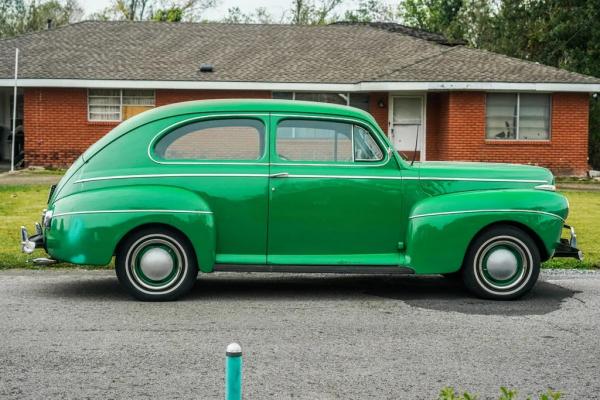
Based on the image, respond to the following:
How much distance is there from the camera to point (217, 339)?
264 inches

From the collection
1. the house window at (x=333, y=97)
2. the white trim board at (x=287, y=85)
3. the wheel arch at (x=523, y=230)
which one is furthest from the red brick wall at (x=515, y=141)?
the wheel arch at (x=523, y=230)

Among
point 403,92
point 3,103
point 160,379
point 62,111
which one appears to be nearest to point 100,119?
point 62,111

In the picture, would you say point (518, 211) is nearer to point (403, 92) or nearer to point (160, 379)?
point (160, 379)

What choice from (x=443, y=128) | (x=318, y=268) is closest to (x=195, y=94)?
(x=443, y=128)

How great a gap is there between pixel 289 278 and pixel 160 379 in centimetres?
430

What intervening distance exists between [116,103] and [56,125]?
1.84m

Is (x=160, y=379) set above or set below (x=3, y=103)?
below

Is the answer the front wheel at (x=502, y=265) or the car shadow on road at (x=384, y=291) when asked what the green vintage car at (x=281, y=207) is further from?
the car shadow on road at (x=384, y=291)

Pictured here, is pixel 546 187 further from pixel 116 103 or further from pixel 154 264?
pixel 116 103

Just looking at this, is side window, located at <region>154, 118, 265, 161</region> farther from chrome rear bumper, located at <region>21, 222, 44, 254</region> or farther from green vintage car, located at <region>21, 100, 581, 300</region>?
chrome rear bumper, located at <region>21, 222, 44, 254</region>

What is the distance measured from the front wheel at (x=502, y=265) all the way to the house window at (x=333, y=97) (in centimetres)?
1919

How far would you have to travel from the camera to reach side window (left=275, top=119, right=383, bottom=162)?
8.50m

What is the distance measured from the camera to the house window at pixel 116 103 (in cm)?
2741

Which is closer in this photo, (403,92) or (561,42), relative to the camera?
(403,92)
